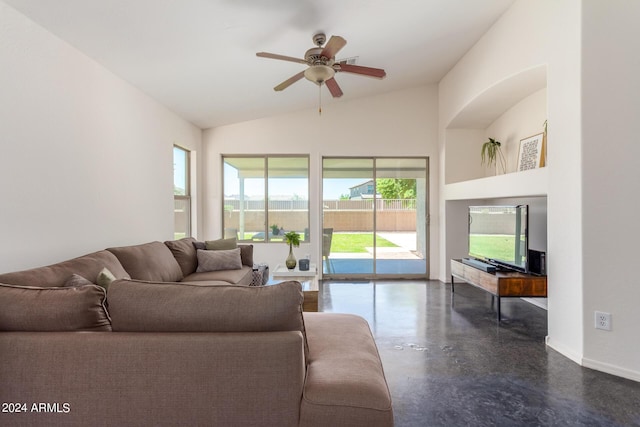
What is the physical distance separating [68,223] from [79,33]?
4.86 feet

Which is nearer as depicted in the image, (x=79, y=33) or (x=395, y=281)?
(x=79, y=33)

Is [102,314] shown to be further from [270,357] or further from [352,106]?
[352,106]

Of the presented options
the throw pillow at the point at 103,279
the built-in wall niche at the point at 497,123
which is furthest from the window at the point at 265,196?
the throw pillow at the point at 103,279

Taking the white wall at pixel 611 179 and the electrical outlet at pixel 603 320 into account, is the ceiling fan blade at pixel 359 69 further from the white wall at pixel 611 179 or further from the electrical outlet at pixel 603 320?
the electrical outlet at pixel 603 320

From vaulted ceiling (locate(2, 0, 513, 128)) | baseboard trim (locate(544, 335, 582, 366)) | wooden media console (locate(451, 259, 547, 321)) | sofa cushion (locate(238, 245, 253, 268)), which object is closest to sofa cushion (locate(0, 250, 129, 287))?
vaulted ceiling (locate(2, 0, 513, 128))

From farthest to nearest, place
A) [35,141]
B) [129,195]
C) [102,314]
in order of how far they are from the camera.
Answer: [129,195] → [35,141] → [102,314]

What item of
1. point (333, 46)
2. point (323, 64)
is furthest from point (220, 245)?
point (333, 46)

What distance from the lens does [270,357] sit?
1.29m

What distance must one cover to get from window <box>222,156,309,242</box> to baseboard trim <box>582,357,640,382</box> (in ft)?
13.5

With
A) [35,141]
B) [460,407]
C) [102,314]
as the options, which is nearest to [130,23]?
[35,141]

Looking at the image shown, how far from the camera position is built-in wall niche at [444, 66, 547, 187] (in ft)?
13.3

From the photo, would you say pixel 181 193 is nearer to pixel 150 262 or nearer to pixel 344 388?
pixel 150 262

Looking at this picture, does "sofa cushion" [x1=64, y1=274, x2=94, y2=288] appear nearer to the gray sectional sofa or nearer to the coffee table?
the gray sectional sofa

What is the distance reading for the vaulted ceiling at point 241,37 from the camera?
2482mm
